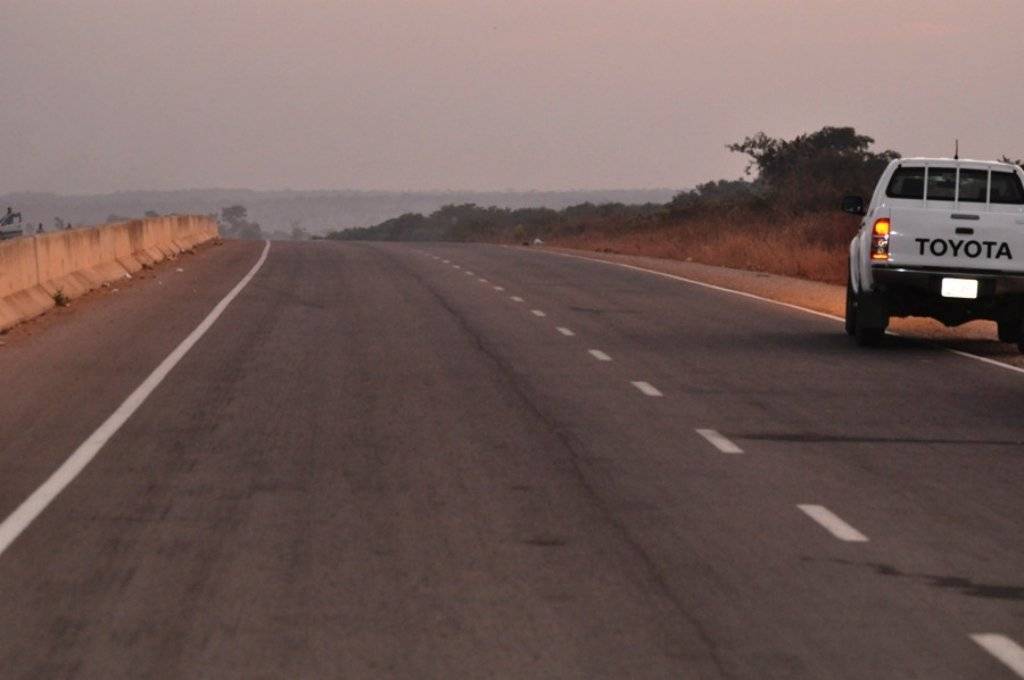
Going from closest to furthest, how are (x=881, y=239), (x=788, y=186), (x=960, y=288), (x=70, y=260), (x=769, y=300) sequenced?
1. (x=960, y=288)
2. (x=881, y=239)
3. (x=70, y=260)
4. (x=769, y=300)
5. (x=788, y=186)

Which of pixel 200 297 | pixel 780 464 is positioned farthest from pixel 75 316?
pixel 780 464

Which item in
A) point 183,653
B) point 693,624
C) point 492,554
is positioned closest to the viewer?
point 183,653

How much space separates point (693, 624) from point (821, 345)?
14.4m

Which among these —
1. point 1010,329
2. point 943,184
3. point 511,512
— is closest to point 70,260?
point 943,184

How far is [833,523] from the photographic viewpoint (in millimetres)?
10180

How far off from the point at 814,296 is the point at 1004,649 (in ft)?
82.7

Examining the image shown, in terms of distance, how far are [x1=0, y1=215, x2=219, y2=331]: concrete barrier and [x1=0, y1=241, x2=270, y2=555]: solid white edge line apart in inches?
152

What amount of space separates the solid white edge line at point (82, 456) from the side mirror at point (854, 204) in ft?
24.1

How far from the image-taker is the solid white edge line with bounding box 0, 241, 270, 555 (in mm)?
9852

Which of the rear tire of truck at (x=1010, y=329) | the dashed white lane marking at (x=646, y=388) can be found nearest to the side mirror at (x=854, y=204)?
the rear tire of truck at (x=1010, y=329)

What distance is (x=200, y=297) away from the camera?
1155 inches

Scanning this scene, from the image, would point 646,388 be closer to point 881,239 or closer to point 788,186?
point 881,239

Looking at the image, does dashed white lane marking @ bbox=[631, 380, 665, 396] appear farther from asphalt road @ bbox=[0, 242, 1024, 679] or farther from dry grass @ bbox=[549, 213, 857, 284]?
dry grass @ bbox=[549, 213, 857, 284]

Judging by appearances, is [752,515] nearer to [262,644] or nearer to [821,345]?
[262,644]
